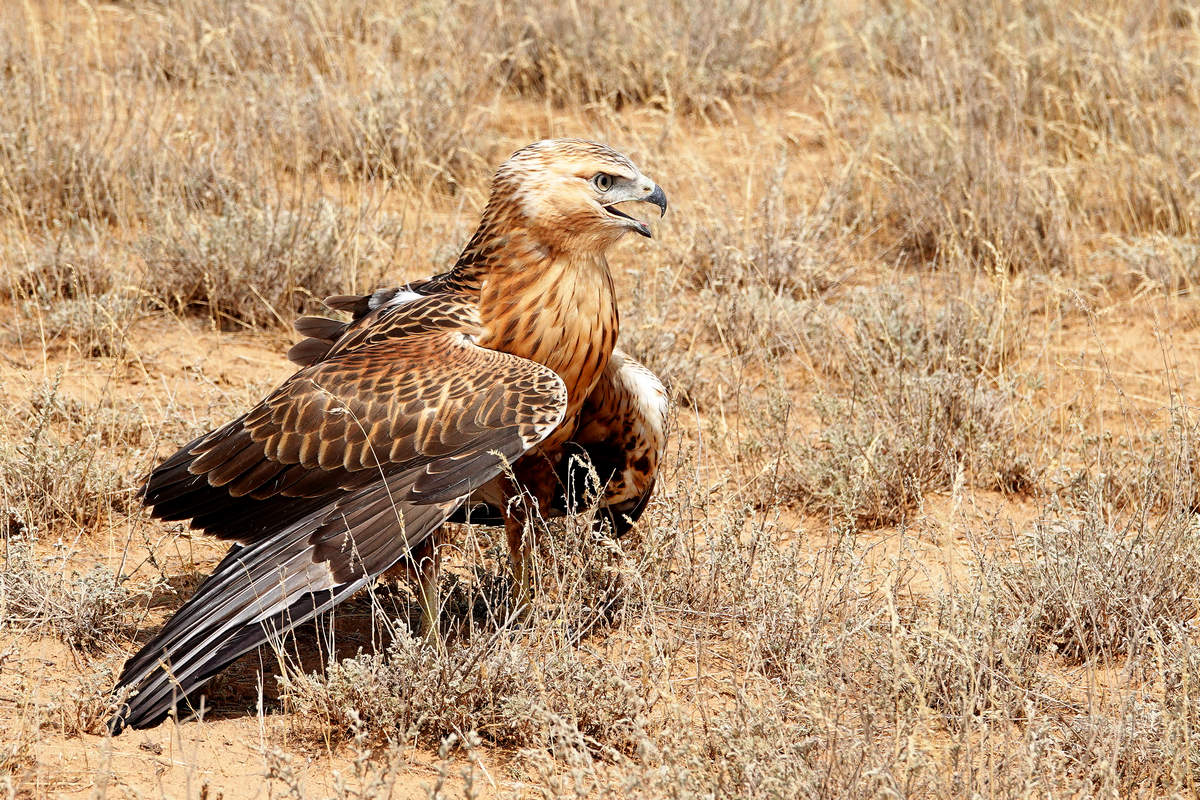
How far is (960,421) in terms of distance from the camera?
6203 mm

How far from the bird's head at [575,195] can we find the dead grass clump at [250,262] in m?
2.46

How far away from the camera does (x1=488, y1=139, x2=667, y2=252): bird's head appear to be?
182 inches

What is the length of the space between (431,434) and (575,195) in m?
0.92

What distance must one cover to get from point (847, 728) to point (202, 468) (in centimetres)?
220

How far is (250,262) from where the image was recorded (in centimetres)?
698

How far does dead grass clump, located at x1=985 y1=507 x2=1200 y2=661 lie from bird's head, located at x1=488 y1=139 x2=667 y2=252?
1751mm

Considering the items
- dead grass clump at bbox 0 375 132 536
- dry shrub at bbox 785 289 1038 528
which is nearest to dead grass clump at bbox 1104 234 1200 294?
dry shrub at bbox 785 289 1038 528

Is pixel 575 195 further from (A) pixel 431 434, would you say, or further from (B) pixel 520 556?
(B) pixel 520 556

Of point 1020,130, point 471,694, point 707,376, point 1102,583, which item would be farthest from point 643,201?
point 1020,130

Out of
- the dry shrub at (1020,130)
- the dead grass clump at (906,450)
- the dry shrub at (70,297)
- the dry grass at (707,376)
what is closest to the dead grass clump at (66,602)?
the dry grass at (707,376)

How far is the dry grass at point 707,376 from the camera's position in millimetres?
4105

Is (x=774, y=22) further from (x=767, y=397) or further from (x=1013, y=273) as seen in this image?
(x=767, y=397)

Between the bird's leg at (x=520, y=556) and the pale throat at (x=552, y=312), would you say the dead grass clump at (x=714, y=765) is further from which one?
the pale throat at (x=552, y=312)

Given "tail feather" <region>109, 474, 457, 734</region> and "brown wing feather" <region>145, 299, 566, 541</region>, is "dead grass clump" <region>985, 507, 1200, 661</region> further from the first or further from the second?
"tail feather" <region>109, 474, 457, 734</region>
